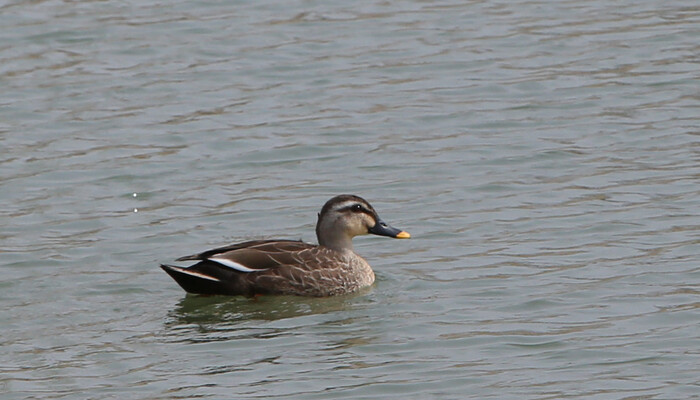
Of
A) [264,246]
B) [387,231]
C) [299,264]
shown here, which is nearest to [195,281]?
[264,246]

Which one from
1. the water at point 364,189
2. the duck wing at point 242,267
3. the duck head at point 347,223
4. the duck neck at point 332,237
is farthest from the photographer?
the duck neck at point 332,237

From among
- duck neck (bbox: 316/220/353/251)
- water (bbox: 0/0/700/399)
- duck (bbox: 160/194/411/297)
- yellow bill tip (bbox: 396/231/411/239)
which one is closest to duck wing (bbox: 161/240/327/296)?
duck (bbox: 160/194/411/297)

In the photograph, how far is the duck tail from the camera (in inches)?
490

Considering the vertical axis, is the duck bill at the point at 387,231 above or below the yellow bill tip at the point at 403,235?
above

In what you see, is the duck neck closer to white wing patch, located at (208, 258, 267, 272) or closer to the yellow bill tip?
the yellow bill tip

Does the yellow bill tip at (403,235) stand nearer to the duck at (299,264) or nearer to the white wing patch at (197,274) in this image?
the duck at (299,264)

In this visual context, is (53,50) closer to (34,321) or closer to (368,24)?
(368,24)

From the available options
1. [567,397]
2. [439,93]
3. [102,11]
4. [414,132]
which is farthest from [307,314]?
[102,11]

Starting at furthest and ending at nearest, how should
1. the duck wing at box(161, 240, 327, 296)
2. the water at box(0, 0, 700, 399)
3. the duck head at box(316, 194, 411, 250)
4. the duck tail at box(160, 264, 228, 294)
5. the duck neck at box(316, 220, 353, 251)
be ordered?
the duck neck at box(316, 220, 353, 251)
the duck head at box(316, 194, 411, 250)
the duck wing at box(161, 240, 327, 296)
the duck tail at box(160, 264, 228, 294)
the water at box(0, 0, 700, 399)

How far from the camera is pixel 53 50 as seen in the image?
20875mm

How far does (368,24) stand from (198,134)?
491cm

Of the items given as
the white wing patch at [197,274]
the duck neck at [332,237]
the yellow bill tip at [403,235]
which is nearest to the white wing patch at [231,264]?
the white wing patch at [197,274]

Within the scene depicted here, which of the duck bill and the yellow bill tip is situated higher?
the duck bill

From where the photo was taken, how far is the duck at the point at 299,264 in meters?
12.7
